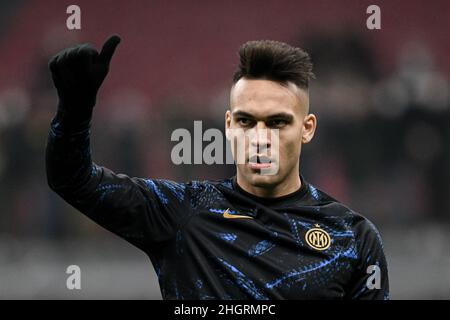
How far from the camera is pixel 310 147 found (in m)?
8.98

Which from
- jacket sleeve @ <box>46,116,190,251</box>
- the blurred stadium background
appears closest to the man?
jacket sleeve @ <box>46,116,190,251</box>

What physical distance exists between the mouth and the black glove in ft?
2.13

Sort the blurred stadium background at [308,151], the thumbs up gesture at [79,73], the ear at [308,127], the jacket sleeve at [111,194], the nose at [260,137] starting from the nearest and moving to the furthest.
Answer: the thumbs up gesture at [79,73]
the jacket sleeve at [111,194]
the nose at [260,137]
the ear at [308,127]
the blurred stadium background at [308,151]

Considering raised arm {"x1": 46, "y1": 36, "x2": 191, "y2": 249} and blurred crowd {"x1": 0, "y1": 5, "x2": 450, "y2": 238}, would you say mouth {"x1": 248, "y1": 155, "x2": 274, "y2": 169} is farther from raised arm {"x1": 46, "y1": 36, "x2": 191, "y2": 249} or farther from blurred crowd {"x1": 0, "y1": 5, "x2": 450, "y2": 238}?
blurred crowd {"x1": 0, "y1": 5, "x2": 450, "y2": 238}

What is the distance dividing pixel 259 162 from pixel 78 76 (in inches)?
30.7

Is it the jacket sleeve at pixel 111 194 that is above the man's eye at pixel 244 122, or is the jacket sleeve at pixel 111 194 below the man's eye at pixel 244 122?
below

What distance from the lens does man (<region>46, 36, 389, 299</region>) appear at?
3.08 m

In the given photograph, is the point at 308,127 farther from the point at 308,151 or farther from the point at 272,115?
the point at 308,151

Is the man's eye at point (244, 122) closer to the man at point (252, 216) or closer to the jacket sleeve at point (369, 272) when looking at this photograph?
the man at point (252, 216)

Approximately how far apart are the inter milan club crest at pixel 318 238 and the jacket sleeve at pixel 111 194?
0.47 meters

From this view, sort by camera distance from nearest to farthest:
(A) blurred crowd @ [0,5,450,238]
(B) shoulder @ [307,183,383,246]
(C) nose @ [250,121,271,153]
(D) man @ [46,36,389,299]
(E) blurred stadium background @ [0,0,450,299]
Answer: (D) man @ [46,36,389,299] → (C) nose @ [250,121,271,153] → (B) shoulder @ [307,183,383,246] → (E) blurred stadium background @ [0,0,450,299] → (A) blurred crowd @ [0,5,450,238]

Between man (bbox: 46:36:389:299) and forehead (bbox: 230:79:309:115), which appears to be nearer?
man (bbox: 46:36:389:299)

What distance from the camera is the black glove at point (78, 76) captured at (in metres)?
2.79

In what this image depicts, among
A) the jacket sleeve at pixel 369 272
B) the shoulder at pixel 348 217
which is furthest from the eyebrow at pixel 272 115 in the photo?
the jacket sleeve at pixel 369 272
